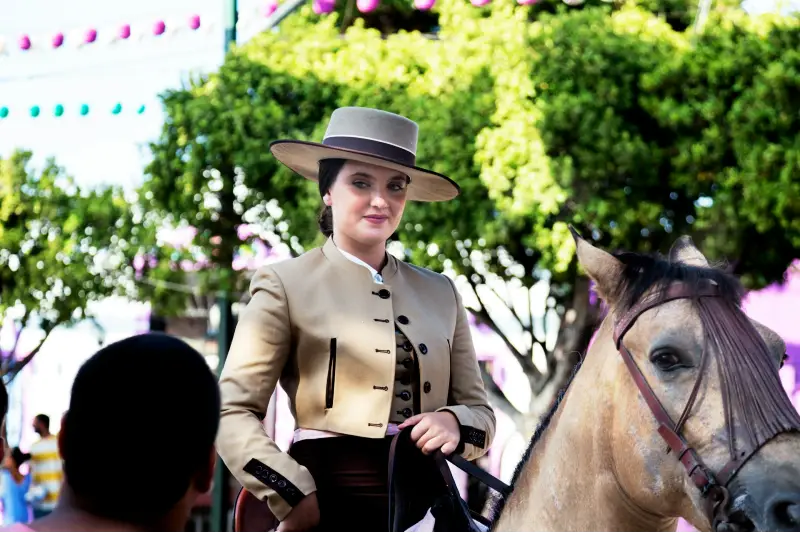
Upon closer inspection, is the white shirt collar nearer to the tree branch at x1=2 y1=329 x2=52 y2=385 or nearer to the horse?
the horse

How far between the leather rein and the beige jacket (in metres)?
0.62

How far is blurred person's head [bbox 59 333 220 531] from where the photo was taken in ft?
6.06

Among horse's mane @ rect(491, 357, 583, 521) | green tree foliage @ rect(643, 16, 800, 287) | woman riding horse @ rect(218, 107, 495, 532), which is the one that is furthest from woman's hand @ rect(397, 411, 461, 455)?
green tree foliage @ rect(643, 16, 800, 287)

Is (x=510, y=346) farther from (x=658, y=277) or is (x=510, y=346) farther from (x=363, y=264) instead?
(x=658, y=277)

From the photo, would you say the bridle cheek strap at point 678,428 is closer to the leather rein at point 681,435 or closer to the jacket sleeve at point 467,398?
the leather rein at point 681,435

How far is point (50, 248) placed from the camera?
27.7 metres

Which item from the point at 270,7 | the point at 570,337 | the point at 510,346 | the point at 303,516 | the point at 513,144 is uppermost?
the point at 303,516

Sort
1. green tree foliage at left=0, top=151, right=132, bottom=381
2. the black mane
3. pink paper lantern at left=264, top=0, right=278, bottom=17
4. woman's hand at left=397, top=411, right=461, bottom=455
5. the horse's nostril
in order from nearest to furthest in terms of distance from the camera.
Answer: the horse's nostril
the black mane
woman's hand at left=397, top=411, right=461, bottom=455
pink paper lantern at left=264, top=0, right=278, bottom=17
green tree foliage at left=0, top=151, right=132, bottom=381

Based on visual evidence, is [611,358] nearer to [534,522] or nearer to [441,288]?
[534,522]

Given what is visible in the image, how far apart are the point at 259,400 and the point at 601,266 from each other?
0.98 metres

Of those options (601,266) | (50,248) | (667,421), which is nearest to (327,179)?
(601,266)

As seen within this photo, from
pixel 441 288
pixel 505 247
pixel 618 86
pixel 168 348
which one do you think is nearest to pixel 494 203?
pixel 505 247

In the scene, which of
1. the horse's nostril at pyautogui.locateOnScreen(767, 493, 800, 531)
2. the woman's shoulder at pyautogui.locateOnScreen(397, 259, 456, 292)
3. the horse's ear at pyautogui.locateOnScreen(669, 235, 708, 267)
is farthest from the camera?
the woman's shoulder at pyautogui.locateOnScreen(397, 259, 456, 292)

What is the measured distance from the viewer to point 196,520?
1619 cm
